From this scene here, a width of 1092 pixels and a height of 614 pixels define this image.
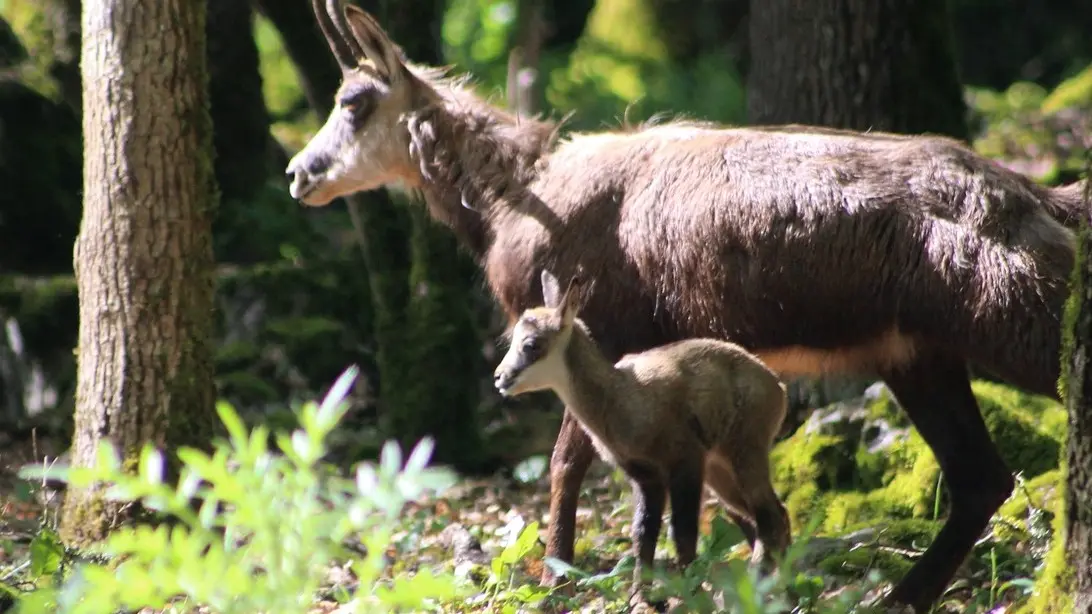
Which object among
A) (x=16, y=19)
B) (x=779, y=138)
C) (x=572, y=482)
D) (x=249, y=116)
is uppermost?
(x=16, y=19)

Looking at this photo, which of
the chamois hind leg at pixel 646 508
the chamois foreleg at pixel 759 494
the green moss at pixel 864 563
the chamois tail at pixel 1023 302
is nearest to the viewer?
the chamois tail at pixel 1023 302

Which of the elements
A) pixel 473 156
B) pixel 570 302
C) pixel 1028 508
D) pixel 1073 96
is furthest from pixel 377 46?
pixel 1073 96

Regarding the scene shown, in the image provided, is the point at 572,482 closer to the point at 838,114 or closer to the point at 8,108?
the point at 838,114

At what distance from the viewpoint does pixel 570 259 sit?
6277 millimetres

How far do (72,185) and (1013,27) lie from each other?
1513cm

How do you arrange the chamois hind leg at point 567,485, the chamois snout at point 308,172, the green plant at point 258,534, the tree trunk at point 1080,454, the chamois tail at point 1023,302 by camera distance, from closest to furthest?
the green plant at point 258,534, the tree trunk at point 1080,454, the chamois tail at point 1023,302, the chamois hind leg at point 567,485, the chamois snout at point 308,172

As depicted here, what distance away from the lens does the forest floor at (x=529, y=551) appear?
517 centimetres

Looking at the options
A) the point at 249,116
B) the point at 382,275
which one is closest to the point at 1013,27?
the point at 249,116

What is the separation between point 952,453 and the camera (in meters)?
6.02

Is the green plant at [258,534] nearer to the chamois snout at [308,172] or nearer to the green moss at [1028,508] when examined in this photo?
the green moss at [1028,508]

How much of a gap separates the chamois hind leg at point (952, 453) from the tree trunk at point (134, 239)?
126 inches

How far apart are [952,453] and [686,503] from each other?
1.34 m

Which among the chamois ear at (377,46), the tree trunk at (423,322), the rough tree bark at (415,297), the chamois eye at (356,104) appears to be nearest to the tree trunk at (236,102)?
the rough tree bark at (415,297)

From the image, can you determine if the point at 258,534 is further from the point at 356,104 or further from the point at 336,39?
Result: the point at 336,39
